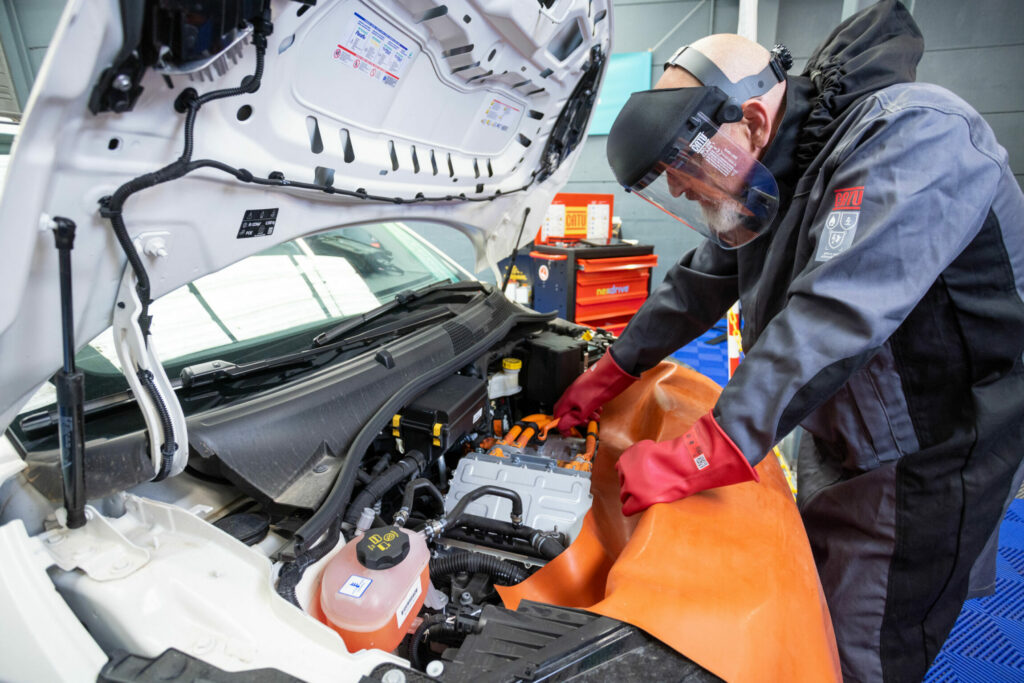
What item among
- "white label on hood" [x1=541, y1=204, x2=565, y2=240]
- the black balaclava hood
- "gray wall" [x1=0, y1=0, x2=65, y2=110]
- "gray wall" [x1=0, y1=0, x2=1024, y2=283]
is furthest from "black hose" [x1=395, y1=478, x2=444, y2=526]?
"gray wall" [x1=0, y1=0, x2=65, y2=110]

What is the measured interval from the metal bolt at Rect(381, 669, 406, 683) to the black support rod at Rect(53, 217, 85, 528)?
0.58 m

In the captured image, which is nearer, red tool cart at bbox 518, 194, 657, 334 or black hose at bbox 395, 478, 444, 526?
black hose at bbox 395, 478, 444, 526

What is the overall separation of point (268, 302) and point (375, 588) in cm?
88

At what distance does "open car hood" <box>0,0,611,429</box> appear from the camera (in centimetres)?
72

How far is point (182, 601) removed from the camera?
2.76ft

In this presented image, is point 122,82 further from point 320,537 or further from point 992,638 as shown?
point 992,638

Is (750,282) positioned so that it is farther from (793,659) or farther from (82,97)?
(82,97)

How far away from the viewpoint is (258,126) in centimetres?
102

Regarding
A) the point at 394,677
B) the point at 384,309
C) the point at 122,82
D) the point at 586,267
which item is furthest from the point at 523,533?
the point at 586,267

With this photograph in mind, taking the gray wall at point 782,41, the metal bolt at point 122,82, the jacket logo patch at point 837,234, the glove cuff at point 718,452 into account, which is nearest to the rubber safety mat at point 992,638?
the glove cuff at point 718,452

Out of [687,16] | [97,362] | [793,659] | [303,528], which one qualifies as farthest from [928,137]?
[687,16]

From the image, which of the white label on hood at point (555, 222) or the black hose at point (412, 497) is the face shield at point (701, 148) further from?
the white label on hood at point (555, 222)

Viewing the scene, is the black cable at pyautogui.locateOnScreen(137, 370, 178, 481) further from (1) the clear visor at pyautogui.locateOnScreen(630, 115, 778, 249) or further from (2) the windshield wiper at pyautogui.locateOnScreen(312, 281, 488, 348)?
(1) the clear visor at pyautogui.locateOnScreen(630, 115, 778, 249)

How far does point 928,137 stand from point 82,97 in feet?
4.92
